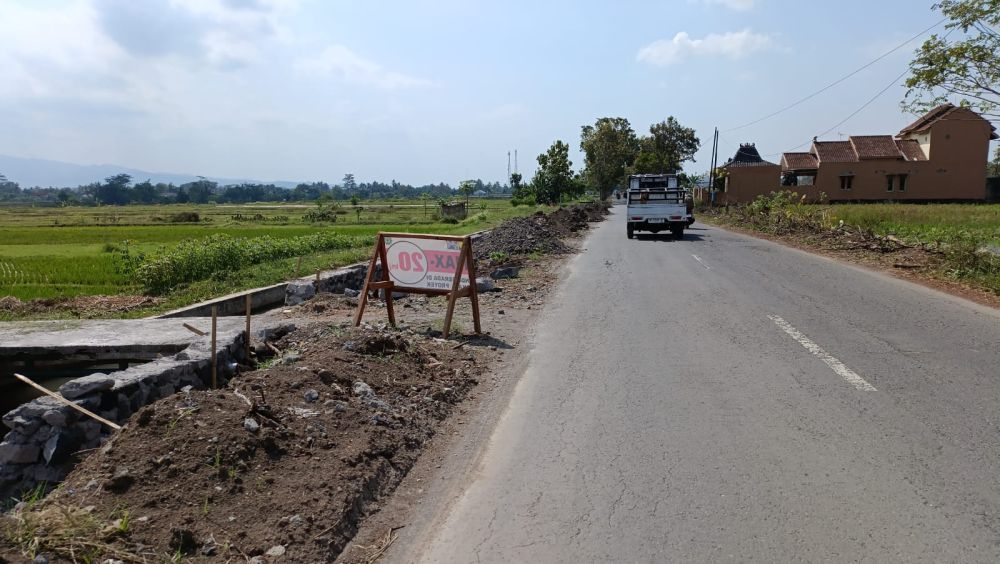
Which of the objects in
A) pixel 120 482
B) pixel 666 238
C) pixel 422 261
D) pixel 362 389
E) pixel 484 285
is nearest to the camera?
pixel 120 482

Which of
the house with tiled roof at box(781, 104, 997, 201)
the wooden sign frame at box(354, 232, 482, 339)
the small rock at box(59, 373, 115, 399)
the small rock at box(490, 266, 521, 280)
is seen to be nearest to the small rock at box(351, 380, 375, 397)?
the small rock at box(59, 373, 115, 399)

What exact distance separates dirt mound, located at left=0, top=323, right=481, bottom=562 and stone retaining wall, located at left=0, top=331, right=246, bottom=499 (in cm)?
95

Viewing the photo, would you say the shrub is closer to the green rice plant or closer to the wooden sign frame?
the green rice plant

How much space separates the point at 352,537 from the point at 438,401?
2.32 metres

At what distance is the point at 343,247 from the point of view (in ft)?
79.9

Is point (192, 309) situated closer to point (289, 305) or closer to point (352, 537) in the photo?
point (289, 305)

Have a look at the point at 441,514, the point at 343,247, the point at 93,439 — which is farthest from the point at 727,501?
the point at 343,247

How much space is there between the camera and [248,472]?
163 inches

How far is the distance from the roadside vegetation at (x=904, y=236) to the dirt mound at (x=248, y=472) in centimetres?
1140

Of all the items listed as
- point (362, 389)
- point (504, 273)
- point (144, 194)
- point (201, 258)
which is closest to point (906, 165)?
point (504, 273)

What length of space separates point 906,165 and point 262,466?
2478 inches

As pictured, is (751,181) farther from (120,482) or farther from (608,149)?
(120,482)

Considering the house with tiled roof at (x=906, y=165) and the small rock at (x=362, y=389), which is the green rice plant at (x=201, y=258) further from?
the house with tiled roof at (x=906, y=165)

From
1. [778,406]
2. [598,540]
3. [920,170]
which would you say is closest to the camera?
[598,540]
